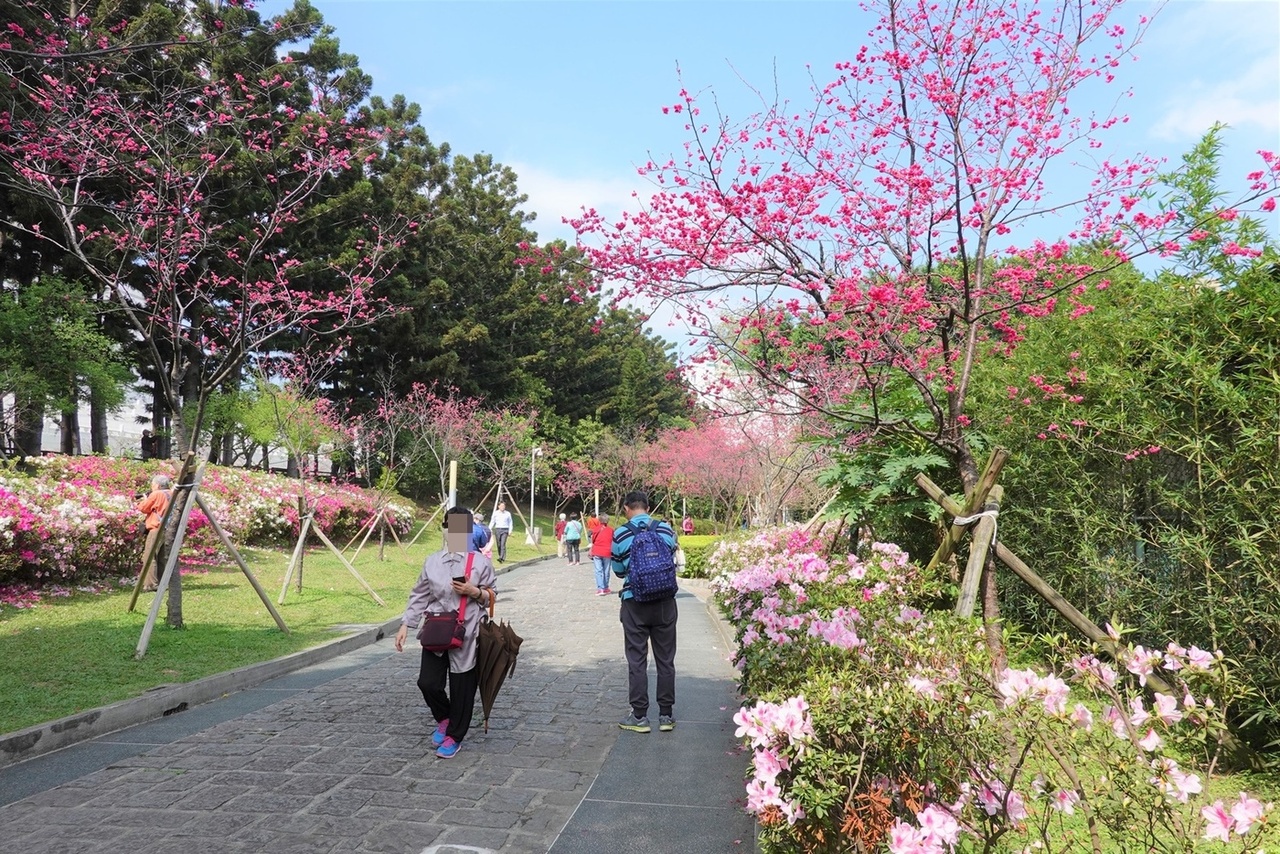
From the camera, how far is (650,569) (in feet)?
18.0

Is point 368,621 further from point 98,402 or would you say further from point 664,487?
point 664,487

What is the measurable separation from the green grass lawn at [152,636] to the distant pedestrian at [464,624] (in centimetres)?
258

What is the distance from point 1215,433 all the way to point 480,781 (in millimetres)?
4809

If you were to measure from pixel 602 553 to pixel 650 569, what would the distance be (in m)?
9.22

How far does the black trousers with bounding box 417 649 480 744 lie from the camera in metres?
5.00

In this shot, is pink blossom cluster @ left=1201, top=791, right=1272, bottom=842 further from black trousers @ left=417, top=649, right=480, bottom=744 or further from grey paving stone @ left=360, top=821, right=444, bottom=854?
black trousers @ left=417, top=649, right=480, bottom=744

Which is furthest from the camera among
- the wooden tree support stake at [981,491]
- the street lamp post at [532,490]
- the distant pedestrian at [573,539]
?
the street lamp post at [532,490]

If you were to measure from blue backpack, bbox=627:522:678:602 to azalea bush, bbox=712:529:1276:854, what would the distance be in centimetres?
176

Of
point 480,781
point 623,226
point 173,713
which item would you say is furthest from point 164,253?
point 480,781

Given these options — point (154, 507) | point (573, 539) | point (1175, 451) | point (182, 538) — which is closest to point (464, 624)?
point (182, 538)

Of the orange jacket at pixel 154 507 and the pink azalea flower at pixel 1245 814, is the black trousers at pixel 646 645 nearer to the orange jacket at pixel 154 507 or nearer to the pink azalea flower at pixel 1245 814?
the pink azalea flower at pixel 1245 814

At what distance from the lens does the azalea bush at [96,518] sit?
30.0 feet

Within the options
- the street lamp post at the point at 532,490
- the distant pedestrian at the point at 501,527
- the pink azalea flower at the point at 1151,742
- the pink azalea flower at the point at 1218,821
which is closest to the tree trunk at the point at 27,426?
the distant pedestrian at the point at 501,527

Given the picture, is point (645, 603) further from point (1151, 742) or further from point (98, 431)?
point (98, 431)
